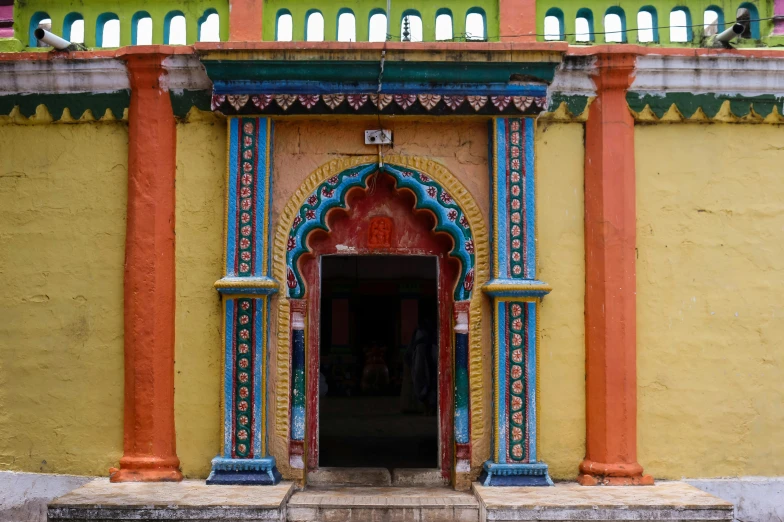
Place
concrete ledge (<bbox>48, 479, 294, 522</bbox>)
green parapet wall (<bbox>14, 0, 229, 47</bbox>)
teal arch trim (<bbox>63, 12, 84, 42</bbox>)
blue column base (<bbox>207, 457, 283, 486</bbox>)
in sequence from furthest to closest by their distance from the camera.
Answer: teal arch trim (<bbox>63, 12, 84, 42</bbox>) < green parapet wall (<bbox>14, 0, 229, 47</bbox>) < blue column base (<bbox>207, 457, 283, 486</bbox>) < concrete ledge (<bbox>48, 479, 294, 522</bbox>)

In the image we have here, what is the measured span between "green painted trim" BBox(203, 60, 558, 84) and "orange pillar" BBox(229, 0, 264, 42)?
14.8 inches

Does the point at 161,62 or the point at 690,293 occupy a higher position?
the point at 161,62

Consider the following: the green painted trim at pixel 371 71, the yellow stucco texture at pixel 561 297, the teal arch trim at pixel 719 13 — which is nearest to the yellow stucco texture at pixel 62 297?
the green painted trim at pixel 371 71

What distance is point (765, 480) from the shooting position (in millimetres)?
5785

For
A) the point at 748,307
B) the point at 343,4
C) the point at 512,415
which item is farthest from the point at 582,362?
the point at 343,4

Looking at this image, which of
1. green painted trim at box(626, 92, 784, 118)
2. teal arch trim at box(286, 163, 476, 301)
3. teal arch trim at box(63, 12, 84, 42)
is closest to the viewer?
teal arch trim at box(286, 163, 476, 301)

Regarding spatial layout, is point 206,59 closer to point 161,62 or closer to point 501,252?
point 161,62

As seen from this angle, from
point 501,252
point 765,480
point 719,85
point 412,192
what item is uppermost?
point 719,85

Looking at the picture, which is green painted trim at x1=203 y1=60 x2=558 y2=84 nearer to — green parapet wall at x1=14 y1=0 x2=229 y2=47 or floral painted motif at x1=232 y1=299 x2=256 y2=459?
green parapet wall at x1=14 y1=0 x2=229 y2=47

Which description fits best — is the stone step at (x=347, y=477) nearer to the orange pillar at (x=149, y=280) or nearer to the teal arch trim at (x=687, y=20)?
the orange pillar at (x=149, y=280)

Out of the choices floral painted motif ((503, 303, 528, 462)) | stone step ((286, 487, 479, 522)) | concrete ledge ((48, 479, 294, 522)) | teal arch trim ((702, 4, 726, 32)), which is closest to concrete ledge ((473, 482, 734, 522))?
stone step ((286, 487, 479, 522))

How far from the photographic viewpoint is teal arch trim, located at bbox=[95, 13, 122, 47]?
6.13 metres

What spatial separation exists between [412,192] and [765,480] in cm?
314

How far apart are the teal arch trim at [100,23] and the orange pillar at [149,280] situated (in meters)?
0.43
